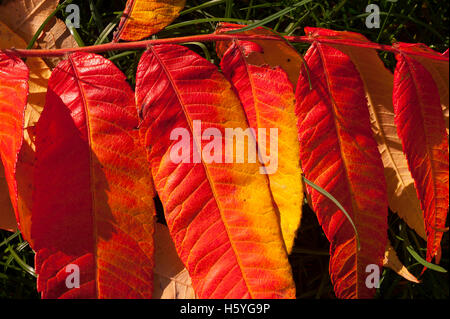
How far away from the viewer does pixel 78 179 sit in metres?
0.75

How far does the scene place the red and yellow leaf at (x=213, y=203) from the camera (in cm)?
75

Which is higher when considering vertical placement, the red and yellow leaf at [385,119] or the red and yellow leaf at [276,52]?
the red and yellow leaf at [276,52]

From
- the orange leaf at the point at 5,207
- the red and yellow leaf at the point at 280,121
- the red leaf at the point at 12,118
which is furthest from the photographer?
the orange leaf at the point at 5,207

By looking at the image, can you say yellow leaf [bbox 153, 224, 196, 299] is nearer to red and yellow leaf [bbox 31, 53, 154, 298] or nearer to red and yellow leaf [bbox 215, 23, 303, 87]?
red and yellow leaf [bbox 31, 53, 154, 298]

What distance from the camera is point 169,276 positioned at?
0.88 m

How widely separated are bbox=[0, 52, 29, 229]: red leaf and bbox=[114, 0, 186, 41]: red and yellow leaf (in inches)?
8.3

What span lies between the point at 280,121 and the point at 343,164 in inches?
5.7

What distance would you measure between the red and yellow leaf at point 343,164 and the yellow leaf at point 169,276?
0.97ft

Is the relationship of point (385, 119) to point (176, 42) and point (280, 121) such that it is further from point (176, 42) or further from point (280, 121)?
point (176, 42)

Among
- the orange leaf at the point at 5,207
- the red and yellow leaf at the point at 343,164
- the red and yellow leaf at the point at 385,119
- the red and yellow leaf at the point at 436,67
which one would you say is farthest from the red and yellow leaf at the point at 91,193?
the red and yellow leaf at the point at 436,67

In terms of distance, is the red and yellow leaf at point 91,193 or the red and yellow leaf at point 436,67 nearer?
the red and yellow leaf at point 91,193

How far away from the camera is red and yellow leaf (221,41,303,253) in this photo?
79cm

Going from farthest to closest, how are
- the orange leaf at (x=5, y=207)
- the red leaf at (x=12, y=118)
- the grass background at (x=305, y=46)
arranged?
the grass background at (x=305, y=46), the orange leaf at (x=5, y=207), the red leaf at (x=12, y=118)

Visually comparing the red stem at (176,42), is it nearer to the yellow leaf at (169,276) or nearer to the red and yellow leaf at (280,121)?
the red and yellow leaf at (280,121)
